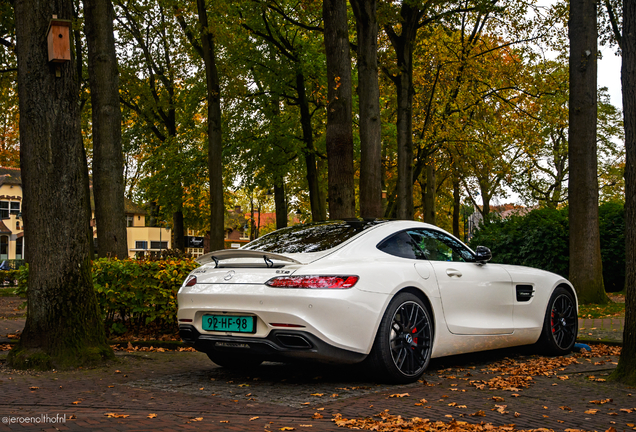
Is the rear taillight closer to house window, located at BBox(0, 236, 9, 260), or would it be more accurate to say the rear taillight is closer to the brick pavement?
the brick pavement

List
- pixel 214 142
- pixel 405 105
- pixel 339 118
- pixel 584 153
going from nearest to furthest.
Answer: pixel 339 118, pixel 584 153, pixel 214 142, pixel 405 105

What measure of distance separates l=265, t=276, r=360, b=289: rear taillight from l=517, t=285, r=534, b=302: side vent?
8.69 ft

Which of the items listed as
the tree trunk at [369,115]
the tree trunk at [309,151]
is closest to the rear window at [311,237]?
the tree trunk at [369,115]

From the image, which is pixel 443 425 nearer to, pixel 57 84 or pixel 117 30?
pixel 57 84

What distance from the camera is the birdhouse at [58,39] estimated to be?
6809 millimetres

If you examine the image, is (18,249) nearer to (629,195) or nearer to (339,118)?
(339,118)

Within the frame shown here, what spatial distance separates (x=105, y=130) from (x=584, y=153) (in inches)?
373

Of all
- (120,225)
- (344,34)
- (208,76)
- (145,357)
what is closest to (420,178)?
(208,76)

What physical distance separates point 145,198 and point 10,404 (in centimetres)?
2877

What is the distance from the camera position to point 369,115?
1346 cm

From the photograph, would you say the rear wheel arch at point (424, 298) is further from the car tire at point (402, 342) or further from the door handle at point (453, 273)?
the door handle at point (453, 273)
